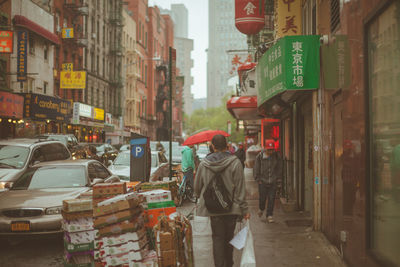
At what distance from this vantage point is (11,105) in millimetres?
26688

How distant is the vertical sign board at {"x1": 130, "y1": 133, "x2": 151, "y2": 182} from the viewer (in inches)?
481

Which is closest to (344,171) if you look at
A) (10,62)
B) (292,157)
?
(292,157)

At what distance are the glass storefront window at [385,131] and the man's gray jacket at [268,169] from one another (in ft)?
17.3

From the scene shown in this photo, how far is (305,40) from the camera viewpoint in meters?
9.34

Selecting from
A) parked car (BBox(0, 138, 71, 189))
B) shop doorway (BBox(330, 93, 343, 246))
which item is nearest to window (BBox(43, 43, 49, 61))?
parked car (BBox(0, 138, 71, 189))

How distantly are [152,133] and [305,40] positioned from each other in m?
71.3

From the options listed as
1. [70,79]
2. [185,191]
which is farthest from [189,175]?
[70,79]

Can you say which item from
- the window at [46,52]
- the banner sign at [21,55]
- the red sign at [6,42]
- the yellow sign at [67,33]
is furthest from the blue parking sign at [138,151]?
the yellow sign at [67,33]

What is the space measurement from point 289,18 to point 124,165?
23.9 ft

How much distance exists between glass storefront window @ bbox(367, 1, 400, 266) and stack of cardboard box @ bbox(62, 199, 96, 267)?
370 cm

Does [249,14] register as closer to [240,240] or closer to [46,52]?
[240,240]

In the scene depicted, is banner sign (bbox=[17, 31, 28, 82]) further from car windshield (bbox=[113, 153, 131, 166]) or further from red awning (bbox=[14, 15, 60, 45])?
car windshield (bbox=[113, 153, 131, 166])

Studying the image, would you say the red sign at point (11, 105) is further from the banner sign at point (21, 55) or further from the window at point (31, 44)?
the window at point (31, 44)

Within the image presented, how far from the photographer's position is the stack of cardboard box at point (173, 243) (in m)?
5.75
